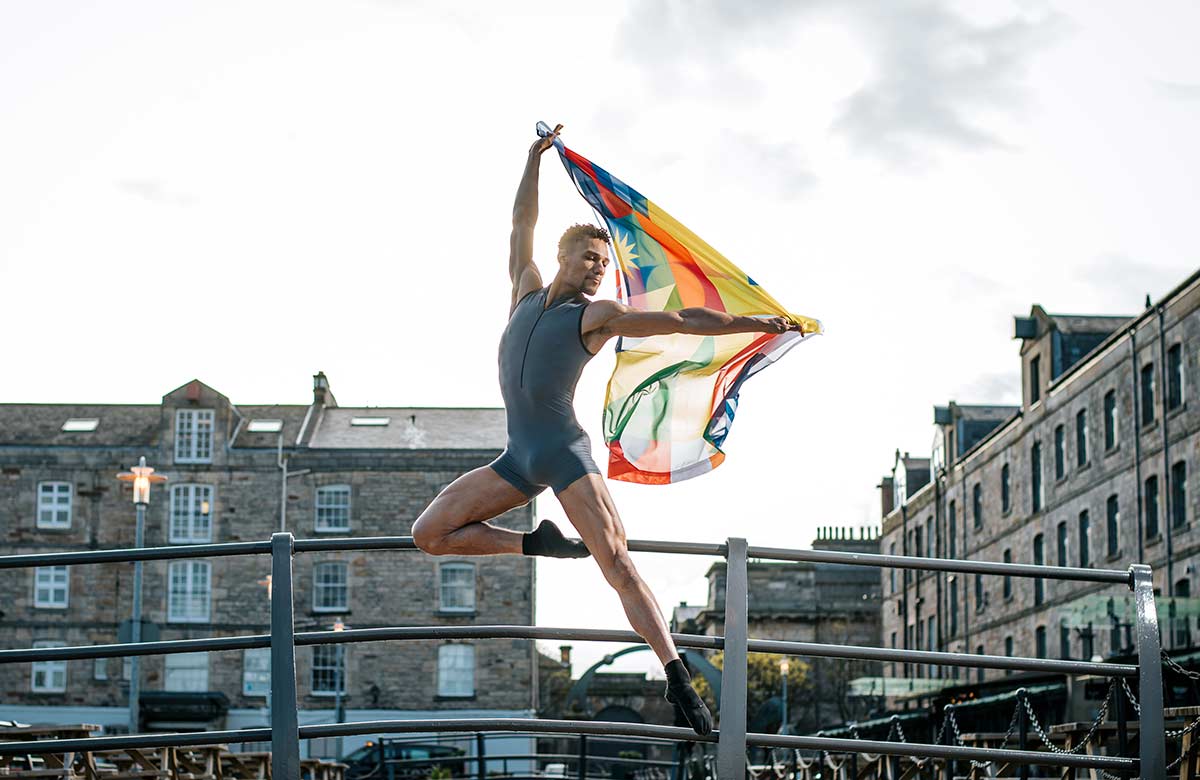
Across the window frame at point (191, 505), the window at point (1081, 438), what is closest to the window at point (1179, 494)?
the window at point (1081, 438)

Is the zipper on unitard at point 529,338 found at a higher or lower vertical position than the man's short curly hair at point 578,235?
lower

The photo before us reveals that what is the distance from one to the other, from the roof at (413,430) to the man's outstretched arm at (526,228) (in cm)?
5193

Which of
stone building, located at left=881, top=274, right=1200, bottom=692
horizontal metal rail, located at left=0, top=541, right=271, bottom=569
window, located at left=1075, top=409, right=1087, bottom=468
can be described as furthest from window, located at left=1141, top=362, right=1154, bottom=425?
horizontal metal rail, located at left=0, top=541, right=271, bottom=569

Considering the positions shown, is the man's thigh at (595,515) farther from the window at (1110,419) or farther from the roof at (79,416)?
the roof at (79,416)

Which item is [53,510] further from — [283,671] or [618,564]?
[618,564]

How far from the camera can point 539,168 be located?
6.42m

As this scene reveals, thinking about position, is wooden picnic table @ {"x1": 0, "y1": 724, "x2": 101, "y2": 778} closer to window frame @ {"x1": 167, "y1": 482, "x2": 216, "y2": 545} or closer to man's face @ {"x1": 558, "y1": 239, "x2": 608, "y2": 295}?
man's face @ {"x1": 558, "y1": 239, "x2": 608, "y2": 295}

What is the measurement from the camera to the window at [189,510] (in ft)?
193

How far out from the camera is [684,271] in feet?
21.3

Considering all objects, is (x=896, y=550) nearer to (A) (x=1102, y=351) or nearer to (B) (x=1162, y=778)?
(A) (x=1102, y=351)

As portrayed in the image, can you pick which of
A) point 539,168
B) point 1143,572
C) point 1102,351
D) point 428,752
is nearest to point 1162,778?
point 1143,572

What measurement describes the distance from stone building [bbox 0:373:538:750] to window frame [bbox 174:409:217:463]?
0.18 ft

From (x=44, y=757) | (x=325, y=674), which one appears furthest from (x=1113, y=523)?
(x=44, y=757)

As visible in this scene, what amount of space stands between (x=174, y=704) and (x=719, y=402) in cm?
5343
